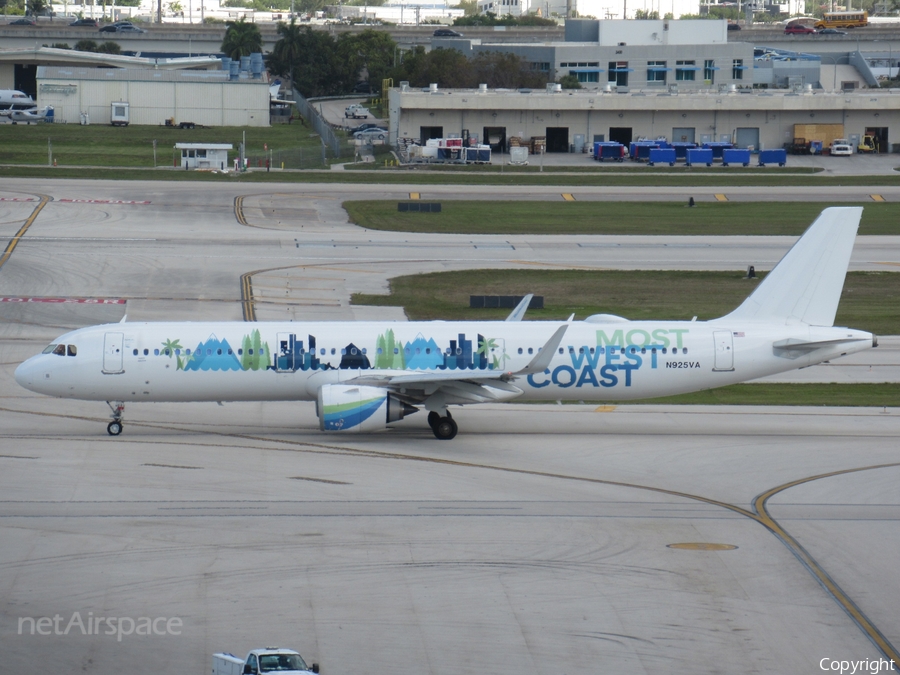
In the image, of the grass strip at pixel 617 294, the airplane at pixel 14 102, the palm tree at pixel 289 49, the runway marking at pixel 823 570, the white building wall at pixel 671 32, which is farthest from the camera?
the palm tree at pixel 289 49

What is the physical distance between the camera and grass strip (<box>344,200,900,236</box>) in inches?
3322

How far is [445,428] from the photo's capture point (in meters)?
→ 38.2

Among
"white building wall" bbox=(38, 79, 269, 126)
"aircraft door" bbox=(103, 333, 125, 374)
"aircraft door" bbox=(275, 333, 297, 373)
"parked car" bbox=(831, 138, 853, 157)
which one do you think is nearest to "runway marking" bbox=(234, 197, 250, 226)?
"aircraft door" bbox=(103, 333, 125, 374)

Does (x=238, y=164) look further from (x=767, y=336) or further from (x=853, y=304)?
(x=767, y=336)

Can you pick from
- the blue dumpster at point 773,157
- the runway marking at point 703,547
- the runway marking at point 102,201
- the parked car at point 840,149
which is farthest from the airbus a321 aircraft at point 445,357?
the parked car at point 840,149

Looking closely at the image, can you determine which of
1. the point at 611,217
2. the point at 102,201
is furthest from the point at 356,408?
the point at 102,201

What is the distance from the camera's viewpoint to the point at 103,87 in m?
142

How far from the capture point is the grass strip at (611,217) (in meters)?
84.4

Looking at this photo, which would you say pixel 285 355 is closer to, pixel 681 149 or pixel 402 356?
pixel 402 356

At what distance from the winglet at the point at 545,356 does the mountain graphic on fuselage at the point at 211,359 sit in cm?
975

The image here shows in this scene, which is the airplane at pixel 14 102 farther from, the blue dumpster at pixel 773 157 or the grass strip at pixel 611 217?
the blue dumpster at pixel 773 157

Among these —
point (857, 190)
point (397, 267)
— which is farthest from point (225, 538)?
point (857, 190)

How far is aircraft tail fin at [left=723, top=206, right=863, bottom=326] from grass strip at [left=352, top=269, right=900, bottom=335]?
15.6 meters

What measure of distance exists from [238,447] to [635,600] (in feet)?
54.0
